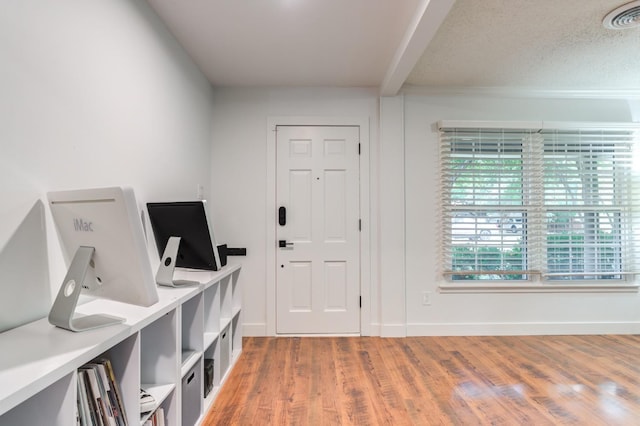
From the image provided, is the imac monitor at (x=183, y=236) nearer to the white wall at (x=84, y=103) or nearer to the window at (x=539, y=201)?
the white wall at (x=84, y=103)

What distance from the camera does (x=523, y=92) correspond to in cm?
317

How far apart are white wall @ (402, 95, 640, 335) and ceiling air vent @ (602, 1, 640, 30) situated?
1120mm

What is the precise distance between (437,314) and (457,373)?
819mm

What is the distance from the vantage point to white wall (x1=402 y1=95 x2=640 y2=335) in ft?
10.2

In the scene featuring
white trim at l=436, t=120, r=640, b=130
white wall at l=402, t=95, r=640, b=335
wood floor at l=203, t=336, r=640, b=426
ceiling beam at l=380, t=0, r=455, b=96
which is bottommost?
wood floor at l=203, t=336, r=640, b=426

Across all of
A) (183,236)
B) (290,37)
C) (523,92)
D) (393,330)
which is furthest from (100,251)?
(523,92)

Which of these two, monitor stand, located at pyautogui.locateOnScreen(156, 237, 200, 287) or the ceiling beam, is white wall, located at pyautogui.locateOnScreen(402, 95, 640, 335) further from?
monitor stand, located at pyautogui.locateOnScreen(156, 237, 200, 287)

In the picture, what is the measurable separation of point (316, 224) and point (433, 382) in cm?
163

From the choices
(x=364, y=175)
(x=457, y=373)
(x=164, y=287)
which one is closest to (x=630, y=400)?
(x=457, y=373)

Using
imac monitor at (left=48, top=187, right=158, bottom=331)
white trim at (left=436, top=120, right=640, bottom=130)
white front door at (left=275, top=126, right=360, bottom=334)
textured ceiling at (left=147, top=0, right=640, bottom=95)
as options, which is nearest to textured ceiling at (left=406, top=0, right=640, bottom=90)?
textured ceiling at (left=147, top=0, right=640, bottom=95)

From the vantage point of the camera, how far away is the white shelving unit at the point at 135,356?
2.65ft

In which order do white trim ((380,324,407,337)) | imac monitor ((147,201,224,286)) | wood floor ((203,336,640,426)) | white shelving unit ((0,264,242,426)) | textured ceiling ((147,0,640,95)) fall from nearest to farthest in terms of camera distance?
white shelving unit ((0,264,242,426)) → imac monitor ((147,201,224,286)) → wood floor ((203,336,640,426)) → textured ceiling ((147,0,640,95)) → white trim ((380,324,407,337))

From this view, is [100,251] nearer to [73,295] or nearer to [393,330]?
[73,295]

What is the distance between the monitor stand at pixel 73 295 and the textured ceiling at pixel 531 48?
2320 mm
